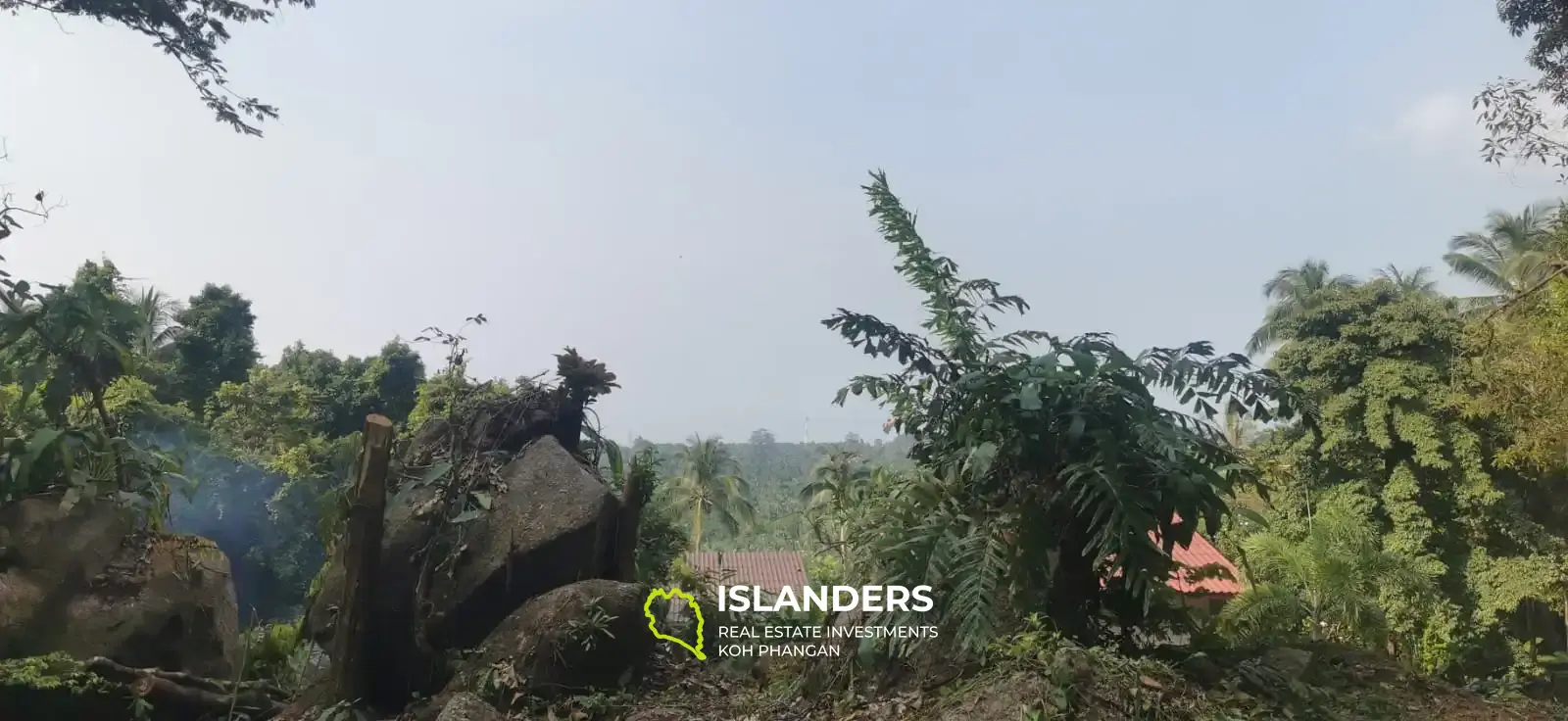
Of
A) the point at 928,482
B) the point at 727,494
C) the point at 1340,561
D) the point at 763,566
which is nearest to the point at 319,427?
the point at 727,494

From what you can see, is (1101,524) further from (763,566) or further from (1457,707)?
(763,566)

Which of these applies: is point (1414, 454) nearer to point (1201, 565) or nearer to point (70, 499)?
point (1201, 565)

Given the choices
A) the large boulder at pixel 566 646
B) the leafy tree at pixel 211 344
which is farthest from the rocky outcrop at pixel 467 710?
the leafy tree at pixel 211 344

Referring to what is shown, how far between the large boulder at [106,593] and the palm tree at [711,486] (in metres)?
8.30

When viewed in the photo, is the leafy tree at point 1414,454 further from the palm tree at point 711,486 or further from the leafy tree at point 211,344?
the leafy tree at point 211,344

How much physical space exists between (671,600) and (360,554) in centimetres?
130

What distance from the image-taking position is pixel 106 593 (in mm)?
3619

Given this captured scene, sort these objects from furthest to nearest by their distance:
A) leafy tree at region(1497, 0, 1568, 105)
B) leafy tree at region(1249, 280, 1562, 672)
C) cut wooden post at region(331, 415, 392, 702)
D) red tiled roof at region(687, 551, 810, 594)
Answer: leafy tree at region(1249, 280, 1562, 672) < leafy tree at region(1497, 0, 1568, 105) < red tiled roof at region(687, 551, 810, 594) < cut wooden post at region(331, 415, 392, 702)

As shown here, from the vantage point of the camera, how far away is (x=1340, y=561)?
5043 mm

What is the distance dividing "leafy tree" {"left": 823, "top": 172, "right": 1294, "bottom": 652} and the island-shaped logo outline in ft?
3.12

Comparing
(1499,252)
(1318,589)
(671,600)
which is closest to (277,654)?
(671,600)

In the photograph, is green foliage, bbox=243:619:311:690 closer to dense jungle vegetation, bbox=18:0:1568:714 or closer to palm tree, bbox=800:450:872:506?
dense jungle vegetation, bbox=18:0:1568:714

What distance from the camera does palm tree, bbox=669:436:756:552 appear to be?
43.0ft

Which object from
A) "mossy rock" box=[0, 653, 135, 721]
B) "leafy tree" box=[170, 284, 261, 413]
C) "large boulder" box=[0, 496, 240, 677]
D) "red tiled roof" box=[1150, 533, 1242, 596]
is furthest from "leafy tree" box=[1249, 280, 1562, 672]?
"leafy tree" box=[170, 284, 261, 413]
